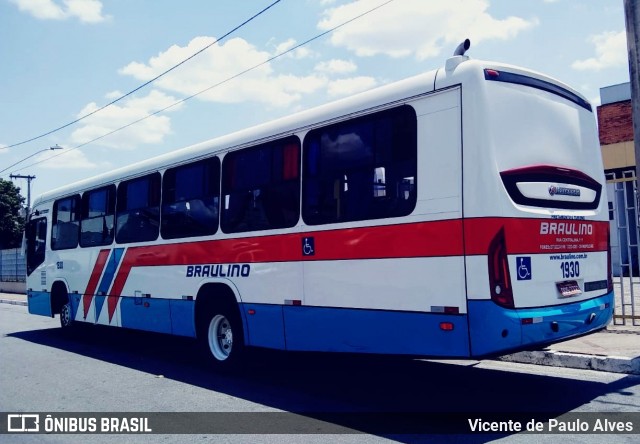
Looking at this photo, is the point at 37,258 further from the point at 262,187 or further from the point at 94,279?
the point at 262,187

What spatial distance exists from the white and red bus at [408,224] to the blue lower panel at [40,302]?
5714 mm

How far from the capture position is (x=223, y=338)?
28.2 feet

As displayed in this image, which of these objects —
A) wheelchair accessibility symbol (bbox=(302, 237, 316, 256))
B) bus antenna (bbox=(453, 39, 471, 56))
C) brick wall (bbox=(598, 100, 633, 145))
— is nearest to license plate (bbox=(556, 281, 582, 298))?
bus antenna (bbox=(453, 39, 471, 56))

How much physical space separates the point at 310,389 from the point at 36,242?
9.57 meters

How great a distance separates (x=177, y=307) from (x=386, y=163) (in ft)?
15.3

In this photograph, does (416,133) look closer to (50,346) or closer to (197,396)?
(197,396)

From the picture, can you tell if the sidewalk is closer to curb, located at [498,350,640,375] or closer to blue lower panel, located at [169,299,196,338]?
curb, located at [498,350,640,375]

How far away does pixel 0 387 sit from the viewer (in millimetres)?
7992

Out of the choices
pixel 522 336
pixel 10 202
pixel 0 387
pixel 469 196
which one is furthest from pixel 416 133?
pixel 10 202

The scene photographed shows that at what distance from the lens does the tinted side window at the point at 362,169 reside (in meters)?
5.96

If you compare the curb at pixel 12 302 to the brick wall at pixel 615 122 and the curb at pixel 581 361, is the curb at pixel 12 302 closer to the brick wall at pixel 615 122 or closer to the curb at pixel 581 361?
the curb at pixel 581 361

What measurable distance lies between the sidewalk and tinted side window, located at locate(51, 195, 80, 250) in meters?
8.95

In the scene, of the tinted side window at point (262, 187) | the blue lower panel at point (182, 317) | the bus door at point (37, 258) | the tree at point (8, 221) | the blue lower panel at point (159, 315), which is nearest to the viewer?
the tinted side window at point (262, 187)

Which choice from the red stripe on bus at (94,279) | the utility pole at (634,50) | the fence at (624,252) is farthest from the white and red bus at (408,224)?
the fence at (624,252)
